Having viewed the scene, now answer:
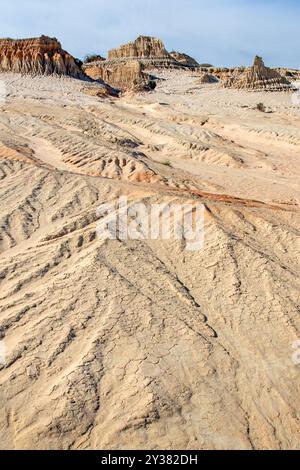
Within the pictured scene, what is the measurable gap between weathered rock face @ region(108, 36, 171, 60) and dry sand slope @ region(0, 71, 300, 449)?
40.5 meters

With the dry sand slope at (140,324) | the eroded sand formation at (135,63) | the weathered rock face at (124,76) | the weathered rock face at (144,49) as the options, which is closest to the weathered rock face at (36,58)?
the eroded sand formation at (135,63)

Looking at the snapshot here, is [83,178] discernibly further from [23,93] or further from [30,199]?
[23,93]

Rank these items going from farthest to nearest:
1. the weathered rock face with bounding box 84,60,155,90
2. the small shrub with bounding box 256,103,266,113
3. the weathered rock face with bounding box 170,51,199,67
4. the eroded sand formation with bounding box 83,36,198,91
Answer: the weathered rock face with bounding box 170,51,199,67, the eroded sand formation with bounding box 83,36,198,91, the weathered rock face with bounding box 84,60,155,90, the small shrub with bounding box 256,103,266,113

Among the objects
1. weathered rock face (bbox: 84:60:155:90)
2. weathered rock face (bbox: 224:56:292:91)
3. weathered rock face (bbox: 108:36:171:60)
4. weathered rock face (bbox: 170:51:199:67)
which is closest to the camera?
weathered rock face (bbox: 224:56:292:91)

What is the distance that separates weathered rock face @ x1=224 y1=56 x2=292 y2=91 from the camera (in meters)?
31.8

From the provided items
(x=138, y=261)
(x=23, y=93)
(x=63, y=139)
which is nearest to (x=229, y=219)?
(x=138, y=261)

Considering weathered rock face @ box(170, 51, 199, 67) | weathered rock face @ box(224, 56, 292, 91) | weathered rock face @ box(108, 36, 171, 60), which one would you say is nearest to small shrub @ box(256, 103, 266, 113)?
weathered rock face @ box(224, 56, 292, 91)

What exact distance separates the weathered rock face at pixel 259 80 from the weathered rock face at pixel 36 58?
10.5 meters

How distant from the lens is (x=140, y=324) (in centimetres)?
480

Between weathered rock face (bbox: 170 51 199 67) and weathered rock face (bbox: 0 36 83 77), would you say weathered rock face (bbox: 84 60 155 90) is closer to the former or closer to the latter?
weathered rock face (bbox: 0 36 83 77)

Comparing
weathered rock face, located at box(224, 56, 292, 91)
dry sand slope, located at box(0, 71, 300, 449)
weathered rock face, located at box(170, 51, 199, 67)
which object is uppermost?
weathered rock face, located at box(170, 51, 199, 67)

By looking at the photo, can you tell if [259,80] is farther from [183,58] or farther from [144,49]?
[183,58]

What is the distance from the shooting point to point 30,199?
25.3ft

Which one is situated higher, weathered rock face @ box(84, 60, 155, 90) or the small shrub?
weathered rock face @ box(84, 60, 155, 90)
